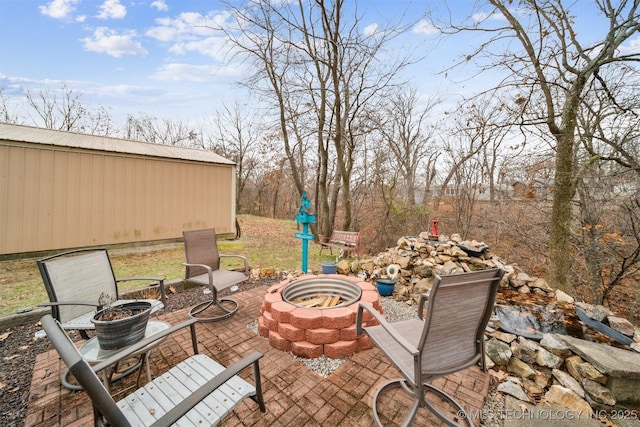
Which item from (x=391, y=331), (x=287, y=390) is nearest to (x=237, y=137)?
(x=287, y=390)

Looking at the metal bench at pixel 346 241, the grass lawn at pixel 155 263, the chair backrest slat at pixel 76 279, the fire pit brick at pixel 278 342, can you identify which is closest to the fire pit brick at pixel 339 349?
the fire pit brick at pixel 278 342

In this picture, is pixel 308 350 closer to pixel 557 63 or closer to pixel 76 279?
pixel 76 279

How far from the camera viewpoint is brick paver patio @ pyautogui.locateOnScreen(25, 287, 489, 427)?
173 centimetres

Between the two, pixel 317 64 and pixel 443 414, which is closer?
pixel 443 414

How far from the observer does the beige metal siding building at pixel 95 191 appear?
17.3ft

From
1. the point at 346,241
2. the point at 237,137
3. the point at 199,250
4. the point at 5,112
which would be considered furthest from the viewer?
the point at 237,137

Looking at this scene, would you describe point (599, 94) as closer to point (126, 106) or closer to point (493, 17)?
point (493, 17)

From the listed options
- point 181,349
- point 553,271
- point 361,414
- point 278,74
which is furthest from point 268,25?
point 553,271

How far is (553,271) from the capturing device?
15.9 feet

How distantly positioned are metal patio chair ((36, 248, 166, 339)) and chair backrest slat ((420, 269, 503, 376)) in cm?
201

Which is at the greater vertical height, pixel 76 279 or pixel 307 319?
pixel 76 279

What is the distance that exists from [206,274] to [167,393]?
1.92m

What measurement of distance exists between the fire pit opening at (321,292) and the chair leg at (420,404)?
1007mm

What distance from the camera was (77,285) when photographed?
90.3 inches
